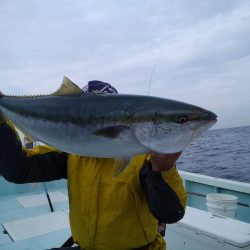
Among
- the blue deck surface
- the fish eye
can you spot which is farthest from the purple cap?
the blue deck surface

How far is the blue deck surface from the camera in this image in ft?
15.9

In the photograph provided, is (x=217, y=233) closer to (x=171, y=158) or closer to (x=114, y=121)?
(x=171, y=158)

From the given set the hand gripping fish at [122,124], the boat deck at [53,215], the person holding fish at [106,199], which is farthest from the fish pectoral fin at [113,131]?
the boat deck at [53,215]

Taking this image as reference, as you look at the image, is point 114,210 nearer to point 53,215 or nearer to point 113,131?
point 113,131

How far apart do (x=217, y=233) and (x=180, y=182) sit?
1583 millimetres

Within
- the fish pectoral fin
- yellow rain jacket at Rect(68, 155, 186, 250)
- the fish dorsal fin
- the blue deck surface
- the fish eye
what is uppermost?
the fish dorsal fin

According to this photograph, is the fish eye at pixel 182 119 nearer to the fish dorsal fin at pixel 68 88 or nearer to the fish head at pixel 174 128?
the fish head at pixel 174 128

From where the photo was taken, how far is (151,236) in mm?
2965

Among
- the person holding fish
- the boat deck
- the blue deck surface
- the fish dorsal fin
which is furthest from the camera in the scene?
the blue deck surface

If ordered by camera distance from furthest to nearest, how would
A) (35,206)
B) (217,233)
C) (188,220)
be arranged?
(35,206)
(188,220)
(217,233)

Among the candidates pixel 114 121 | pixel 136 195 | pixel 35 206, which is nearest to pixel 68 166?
pixel 136 195

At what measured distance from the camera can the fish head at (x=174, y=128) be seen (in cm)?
196

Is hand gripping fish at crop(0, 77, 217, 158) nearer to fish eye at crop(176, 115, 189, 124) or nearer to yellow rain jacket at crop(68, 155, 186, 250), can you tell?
fish eye at crop(176, 115, 189, 124)

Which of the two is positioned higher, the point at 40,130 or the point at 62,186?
the point at 40,130
